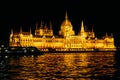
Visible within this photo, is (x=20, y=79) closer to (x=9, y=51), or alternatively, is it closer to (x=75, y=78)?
(x=75, y=78)

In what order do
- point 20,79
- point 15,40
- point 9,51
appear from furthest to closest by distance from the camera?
point 15,40, point 9,51, point 20,79

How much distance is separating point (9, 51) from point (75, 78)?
246 ft

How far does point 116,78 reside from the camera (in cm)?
3622

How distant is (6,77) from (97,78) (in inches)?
310

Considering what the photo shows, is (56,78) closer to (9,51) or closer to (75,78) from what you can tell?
(75,78)

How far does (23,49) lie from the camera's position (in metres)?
113

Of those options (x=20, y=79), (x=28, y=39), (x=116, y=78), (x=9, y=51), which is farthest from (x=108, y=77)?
(x=28, y=39)

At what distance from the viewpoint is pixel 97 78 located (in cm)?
3659

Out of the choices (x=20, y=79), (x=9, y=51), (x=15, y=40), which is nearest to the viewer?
(x=20, y=79)

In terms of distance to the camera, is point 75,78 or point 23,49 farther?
point 23,49

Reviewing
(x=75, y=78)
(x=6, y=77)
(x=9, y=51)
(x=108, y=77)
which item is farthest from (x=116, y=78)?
(x=9, y=51)

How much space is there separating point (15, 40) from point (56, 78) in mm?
163666

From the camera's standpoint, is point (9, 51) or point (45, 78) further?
point (9, 51)

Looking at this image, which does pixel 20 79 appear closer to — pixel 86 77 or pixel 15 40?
pixel 86 77
